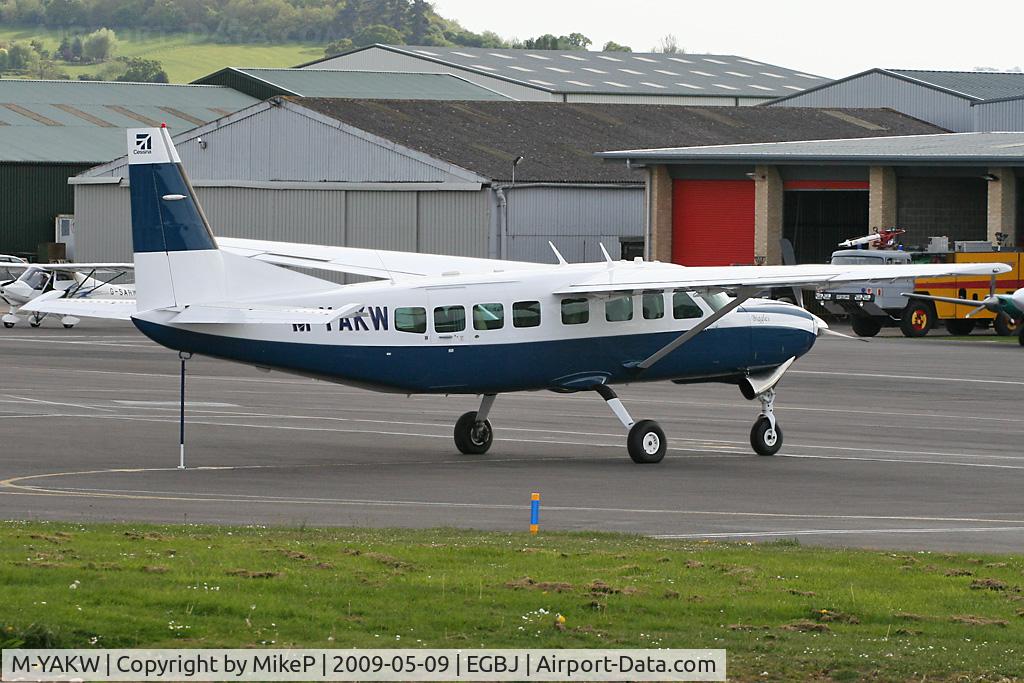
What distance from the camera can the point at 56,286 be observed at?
56.8 meters

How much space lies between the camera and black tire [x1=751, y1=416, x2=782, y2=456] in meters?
24.4

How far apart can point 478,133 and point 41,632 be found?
65108 mm

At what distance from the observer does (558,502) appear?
63.7 ft

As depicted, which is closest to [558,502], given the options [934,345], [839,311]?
[934,345]

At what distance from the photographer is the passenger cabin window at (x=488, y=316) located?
23.2m

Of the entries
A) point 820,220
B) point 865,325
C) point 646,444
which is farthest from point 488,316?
point 820,220

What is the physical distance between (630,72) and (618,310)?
9695 cm

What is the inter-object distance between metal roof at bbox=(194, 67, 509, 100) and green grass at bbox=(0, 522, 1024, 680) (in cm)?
8469

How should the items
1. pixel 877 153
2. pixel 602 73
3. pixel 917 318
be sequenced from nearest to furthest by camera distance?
1. pixel 917 318
2. pixel 877 153
3. pixel 602 73

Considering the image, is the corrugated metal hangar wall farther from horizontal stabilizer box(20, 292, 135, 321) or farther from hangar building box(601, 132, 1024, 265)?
horizontal stabilizer box(20, 292, 135, 321)

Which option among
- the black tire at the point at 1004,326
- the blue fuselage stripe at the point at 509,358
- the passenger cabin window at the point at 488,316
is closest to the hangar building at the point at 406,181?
the black tire at the point at 1004,326

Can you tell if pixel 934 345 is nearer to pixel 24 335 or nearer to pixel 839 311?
pixel 839 311

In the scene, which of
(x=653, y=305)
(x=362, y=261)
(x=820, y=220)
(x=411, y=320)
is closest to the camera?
(x=411, y=320)

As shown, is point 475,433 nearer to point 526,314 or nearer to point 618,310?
point 526,314
